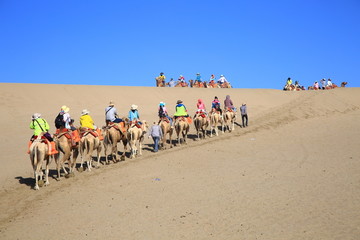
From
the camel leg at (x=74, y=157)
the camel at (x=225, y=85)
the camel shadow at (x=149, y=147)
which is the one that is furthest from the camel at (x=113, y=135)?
the camel at (x=225, y=85)

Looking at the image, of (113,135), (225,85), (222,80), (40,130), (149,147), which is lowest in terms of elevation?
(149,147)

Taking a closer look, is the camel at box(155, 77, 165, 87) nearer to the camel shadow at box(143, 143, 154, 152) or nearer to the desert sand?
the desert sand

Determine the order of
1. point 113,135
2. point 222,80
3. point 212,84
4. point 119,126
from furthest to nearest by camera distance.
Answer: point 222,80, point 212,84, point 119,126, point 113,135

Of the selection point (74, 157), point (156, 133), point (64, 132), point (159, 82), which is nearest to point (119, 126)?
point (156, 133)

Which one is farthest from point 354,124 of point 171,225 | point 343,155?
point 171,225

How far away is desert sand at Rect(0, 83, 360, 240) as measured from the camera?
10.4 metres

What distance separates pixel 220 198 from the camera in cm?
1280

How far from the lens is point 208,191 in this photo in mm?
13609

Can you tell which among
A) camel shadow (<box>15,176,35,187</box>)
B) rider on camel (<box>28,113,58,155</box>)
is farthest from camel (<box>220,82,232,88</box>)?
rider on camel (<box>28,113,58,155</box>)

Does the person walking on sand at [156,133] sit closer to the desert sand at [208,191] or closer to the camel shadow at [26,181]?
the desert sand at [208,191]

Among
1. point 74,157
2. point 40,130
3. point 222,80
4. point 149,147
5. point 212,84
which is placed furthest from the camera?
point 222,80

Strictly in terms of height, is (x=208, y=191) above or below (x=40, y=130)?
below

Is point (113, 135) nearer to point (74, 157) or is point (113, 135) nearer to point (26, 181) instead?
point (74, 157)

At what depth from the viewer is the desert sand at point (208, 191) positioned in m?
10.4
